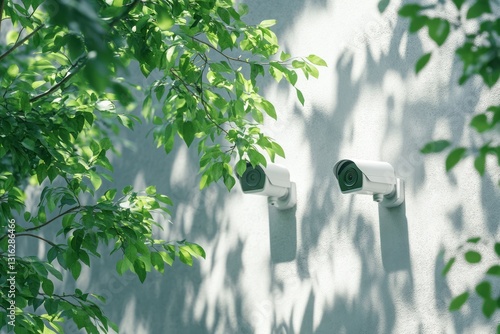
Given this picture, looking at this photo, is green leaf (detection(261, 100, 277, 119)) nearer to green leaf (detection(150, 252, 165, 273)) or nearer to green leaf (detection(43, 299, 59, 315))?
green leaf (detection(150, 252, 165, 273))

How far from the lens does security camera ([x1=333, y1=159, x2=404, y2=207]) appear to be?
13.2 feet

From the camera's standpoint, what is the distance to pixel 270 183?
14.5 ft

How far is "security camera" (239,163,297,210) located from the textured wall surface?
0.26 ft

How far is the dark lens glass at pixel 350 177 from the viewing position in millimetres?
4055

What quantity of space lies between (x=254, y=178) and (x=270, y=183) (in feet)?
0.30

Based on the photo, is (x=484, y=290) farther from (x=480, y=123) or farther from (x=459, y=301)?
(x=480, y=123)

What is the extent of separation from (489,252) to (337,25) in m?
1.55

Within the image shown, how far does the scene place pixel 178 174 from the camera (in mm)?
5293

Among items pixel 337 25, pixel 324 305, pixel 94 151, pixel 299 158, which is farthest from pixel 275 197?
pixel 94 151

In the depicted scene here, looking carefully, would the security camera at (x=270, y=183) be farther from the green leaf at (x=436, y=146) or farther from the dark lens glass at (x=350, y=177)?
the green leaf at (x=436, y=146)

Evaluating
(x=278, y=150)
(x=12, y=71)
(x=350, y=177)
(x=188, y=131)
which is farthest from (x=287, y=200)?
(x=12, y=71)

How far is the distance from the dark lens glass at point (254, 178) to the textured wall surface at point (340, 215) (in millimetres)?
320

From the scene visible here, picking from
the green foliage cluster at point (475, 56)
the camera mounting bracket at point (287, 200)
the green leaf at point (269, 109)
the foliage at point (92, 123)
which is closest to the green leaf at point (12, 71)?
the foliage at point (92, 123)

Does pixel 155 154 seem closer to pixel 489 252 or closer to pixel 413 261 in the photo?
pixel 413 261
